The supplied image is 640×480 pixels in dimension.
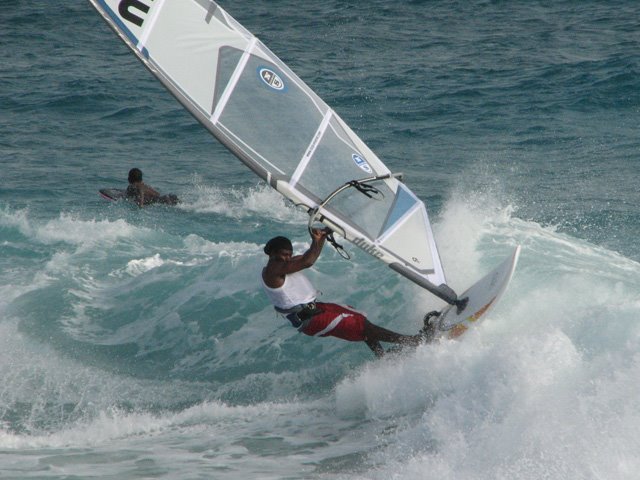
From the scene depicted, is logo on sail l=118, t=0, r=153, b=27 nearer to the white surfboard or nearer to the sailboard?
the sailboard

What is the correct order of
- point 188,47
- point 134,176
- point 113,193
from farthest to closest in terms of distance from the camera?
→ point 113,193, point 134,176, point 188,47

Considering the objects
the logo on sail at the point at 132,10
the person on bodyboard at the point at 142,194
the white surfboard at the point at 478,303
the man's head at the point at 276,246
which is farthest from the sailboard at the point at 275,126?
the person on bodyboard at the point at 142,194

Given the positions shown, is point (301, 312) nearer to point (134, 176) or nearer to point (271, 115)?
point (271, 115)

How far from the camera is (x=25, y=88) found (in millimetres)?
17578

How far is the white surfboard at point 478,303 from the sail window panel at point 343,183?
Answer: 0.80 m

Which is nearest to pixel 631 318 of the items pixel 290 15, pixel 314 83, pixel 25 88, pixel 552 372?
pixel 552 372

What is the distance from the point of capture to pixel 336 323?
6688 mm

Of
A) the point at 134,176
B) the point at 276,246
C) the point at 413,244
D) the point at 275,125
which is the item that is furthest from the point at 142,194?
the point at 276,246

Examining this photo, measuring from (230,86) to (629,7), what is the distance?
14.7m

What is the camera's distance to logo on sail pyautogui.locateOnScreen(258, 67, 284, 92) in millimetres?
7109

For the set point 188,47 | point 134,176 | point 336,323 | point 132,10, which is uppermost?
point 132,10

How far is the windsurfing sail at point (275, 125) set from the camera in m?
6.68

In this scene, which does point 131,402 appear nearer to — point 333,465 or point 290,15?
point 333,465

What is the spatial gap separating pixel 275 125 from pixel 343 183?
0.66 metres
